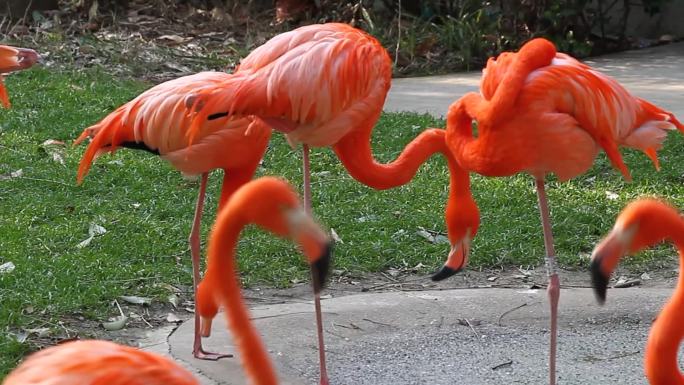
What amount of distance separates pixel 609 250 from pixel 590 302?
2115 mm

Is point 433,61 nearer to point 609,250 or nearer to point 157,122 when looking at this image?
point 157,122

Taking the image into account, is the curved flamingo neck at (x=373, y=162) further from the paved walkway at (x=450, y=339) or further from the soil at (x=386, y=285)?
the soil at (x=386, y=285)

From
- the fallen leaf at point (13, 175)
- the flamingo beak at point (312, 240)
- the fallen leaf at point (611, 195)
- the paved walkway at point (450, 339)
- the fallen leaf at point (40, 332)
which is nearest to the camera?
the flamingo beak at point (312, 240)

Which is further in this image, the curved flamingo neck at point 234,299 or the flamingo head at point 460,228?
the flamingo head at point 460,228

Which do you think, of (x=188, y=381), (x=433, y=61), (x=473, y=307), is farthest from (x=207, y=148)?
(x=433, y=61)

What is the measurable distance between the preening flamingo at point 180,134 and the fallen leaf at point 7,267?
91 centimetres

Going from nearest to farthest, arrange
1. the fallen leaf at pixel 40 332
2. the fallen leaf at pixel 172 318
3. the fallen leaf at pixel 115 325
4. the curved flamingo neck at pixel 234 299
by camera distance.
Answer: the curved flamingo neck at pixel 234 299 → the fallen leaf at pixel 40 332 → the fallen leaf at pixel 115 325 → the fallen leaf at pixel 172 318

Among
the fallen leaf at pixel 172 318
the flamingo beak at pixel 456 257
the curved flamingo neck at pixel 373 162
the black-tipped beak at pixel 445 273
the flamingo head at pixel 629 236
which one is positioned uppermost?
the flamingo head at pixel 629 236

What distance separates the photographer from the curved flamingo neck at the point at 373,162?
4477 millimetres

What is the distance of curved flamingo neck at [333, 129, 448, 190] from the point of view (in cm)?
448

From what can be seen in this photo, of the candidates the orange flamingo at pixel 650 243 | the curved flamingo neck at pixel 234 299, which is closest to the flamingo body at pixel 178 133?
the curved flamingo neck at pixel 234 299

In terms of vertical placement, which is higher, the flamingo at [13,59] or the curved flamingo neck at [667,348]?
the flamingo at [13,59]

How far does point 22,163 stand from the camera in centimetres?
681

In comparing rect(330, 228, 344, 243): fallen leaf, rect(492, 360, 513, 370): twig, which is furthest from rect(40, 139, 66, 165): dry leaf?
rect(492, 360, 513, 370): twig
